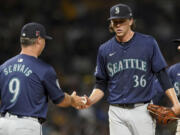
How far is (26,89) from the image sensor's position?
4.86 m

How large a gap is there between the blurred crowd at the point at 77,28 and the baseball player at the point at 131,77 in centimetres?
465

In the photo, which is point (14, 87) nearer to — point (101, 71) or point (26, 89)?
point (26, 89)

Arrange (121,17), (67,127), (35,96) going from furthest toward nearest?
(67,127) → (121,17) → (35,96)

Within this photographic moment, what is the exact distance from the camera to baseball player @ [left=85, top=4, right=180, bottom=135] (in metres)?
5.32

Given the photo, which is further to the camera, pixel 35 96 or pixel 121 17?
pixel 121 17

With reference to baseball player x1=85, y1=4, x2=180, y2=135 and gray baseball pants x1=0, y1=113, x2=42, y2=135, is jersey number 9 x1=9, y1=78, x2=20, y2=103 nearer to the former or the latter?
gray baseball pants x1=0, y1=113, x2=42, y2=135

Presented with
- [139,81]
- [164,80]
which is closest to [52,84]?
[139,81]

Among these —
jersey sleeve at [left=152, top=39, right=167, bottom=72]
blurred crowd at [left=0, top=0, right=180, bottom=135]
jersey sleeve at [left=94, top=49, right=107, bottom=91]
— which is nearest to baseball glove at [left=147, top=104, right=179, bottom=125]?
jersey sleeve at [left=152, top=39, right=167, bottom=72]

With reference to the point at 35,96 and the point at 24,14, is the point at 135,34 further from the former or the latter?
the point at 24,14

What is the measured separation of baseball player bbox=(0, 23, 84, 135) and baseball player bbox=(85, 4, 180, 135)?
2.65 feet

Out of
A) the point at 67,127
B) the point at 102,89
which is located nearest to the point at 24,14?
the point at 67,127

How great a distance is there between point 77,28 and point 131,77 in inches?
308

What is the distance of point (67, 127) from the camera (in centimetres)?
917

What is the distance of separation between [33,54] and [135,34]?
50.6 inches
